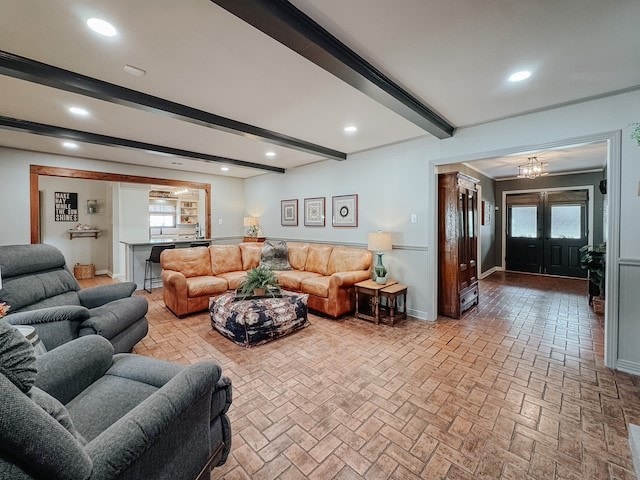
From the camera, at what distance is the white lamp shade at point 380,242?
3941 mm

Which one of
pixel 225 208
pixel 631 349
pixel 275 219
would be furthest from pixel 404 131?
pixel 225 208

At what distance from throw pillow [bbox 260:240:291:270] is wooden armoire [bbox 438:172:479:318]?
261cm

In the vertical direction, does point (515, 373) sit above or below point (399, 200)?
below

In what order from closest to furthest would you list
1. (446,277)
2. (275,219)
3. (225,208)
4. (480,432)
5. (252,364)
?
(480,432), (252,364), (446,277), (275,219), (225,208)

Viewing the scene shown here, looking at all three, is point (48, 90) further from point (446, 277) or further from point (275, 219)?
point (446, 277)

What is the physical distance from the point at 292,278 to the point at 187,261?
1.72 metres

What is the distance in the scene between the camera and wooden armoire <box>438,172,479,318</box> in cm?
382

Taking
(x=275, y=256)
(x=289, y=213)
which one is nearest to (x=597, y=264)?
(x=275, y=256)

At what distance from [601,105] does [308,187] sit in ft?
13.6

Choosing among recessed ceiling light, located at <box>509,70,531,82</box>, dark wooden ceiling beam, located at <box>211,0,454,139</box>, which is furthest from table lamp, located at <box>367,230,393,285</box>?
recessed ceiling light, located at <box>509,70,531,82</box>

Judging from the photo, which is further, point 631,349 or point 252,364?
point 252,364

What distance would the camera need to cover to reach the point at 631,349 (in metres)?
2.49

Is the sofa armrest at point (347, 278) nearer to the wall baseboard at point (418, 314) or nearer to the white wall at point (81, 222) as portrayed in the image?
the wall baseboard at point (418, 314)

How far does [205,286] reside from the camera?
408cm
